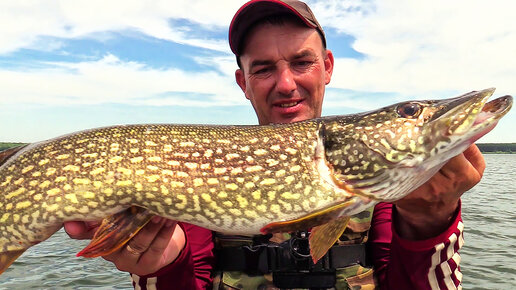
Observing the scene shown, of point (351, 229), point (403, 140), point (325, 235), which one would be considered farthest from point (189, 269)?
point (403, 140)

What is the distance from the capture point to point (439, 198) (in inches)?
80.7

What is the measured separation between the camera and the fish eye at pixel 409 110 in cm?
207

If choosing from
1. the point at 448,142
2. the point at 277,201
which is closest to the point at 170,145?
the point at 277,201

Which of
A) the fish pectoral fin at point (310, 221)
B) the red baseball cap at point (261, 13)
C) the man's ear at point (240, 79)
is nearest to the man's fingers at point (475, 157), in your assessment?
the fish pectoral fin at point (310, 221)

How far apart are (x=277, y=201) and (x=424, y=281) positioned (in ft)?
3.56

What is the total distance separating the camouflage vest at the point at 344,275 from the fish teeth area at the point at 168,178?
673 millimetres

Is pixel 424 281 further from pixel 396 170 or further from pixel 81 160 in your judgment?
pixel 81 160

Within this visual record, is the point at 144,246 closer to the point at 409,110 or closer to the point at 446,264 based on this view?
the point at 409,110

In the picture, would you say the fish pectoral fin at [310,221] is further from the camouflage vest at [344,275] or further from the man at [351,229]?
the camouflage vest at [344,275]

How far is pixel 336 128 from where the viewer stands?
2.21m

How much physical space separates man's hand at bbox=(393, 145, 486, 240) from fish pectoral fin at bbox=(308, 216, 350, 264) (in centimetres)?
38

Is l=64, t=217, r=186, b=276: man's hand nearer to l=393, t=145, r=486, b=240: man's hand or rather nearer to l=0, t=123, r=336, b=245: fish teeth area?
l=0, t=123, r=336, b=245: fish teeth area

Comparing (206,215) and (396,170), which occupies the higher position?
(396,170)

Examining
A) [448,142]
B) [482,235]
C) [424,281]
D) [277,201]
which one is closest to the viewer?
[448,142]
